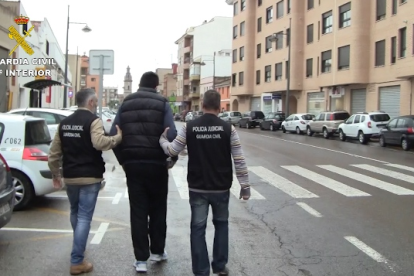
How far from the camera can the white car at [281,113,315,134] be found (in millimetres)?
32000

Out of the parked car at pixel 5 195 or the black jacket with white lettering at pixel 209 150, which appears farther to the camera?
the parked car at pixel 5 195

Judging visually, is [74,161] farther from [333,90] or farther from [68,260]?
[333,90]

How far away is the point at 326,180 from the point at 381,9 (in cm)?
2266

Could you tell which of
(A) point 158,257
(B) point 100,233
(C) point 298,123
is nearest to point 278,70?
(C) point 298,123

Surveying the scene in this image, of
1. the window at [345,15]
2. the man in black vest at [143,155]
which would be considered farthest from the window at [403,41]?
the man in black vest at [143,155]

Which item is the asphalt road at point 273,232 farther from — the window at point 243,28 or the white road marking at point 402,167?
the window at point 243,28

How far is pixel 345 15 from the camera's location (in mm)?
33406

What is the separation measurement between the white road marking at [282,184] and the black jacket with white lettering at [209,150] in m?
5.03

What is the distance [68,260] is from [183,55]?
85.5 metres

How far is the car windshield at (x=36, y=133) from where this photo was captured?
24.4 ft

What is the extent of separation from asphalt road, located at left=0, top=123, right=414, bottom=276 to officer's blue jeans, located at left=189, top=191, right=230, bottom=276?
16.0 inches

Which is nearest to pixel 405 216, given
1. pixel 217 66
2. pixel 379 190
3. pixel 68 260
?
pixel 379 190

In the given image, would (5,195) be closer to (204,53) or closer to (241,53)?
(241,53)

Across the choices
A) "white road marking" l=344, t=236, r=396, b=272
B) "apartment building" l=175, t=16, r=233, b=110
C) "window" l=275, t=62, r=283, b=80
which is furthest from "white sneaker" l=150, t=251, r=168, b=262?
"apartment building" l=175, t=16, r=233, b=110
